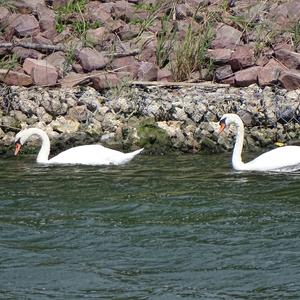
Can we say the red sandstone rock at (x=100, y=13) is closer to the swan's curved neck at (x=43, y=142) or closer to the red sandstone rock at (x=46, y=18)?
the red sandstone rock at (x=46, y=18)

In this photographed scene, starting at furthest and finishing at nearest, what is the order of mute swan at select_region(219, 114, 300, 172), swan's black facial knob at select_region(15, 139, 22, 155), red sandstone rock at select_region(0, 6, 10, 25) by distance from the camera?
red sandstone rock at select_region(0, 6, 10, 25), swan's black facial knob at select_region(15, 139, 22, 155), mute swan at select_region(219, 114, 300, 172)

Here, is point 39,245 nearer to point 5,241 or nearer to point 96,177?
point 5,241

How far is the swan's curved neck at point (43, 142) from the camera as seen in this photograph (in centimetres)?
1494

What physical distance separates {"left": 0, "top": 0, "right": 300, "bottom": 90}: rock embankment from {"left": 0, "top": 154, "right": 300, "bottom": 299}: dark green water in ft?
10.9

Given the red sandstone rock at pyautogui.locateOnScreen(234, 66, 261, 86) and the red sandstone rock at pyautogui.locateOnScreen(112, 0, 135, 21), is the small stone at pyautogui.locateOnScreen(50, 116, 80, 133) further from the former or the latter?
the red sandstone rock at pyautogui.locateOnScreen(112, 0, 135, 21)

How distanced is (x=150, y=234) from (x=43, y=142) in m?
4.98

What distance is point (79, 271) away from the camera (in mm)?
9227

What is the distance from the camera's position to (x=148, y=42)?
1836cm

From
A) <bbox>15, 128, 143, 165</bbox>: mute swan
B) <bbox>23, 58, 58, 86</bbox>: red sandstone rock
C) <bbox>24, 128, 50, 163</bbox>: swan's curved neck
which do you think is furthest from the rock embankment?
<bbox>15, 128, 143, 165</bbox>: mute swan

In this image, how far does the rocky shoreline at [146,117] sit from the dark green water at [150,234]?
1.61 meters

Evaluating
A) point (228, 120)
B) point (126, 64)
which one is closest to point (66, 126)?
point (126, 64)

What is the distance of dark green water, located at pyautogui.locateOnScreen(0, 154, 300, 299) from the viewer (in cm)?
885

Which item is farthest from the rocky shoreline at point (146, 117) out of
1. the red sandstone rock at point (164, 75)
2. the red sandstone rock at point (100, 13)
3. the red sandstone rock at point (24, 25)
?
the red sandstone rock at point (100, 13)

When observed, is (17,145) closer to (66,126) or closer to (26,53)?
(66,126)
